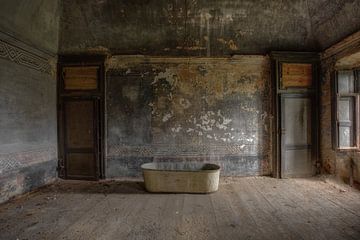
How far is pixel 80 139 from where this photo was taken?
223 inches

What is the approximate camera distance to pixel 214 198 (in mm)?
4277

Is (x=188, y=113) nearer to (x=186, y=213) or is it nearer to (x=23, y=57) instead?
(x=186, y=213)

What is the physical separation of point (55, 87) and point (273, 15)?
189 inches

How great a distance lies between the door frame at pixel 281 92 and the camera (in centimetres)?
559

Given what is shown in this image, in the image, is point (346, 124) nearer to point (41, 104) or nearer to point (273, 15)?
point (273, 15)

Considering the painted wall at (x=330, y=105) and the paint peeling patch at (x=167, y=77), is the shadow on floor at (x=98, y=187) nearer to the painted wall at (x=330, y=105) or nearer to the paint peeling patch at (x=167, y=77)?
the paint peeling patch at (x=167, y=77)

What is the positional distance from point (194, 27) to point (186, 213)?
3777mm

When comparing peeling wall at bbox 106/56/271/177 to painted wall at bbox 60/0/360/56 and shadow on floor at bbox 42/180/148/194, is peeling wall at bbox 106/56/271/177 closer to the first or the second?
painted wall at bbox 60/0/360/56

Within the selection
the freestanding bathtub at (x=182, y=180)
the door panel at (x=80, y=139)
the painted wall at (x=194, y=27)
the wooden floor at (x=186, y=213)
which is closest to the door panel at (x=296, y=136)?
the wooden floor at (x=186, y=213)

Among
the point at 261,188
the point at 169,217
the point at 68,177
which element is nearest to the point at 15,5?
the point at 68,177

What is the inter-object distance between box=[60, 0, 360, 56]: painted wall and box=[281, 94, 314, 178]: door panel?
1186mm

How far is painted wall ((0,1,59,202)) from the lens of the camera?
4.13 m

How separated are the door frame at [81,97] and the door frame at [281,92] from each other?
365 centimetres

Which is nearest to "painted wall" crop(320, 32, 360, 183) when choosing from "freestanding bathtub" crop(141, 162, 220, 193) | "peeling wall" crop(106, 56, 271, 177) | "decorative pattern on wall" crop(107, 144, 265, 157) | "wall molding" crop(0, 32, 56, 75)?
"peeling wall" crop(106, 56, 271, 177)
